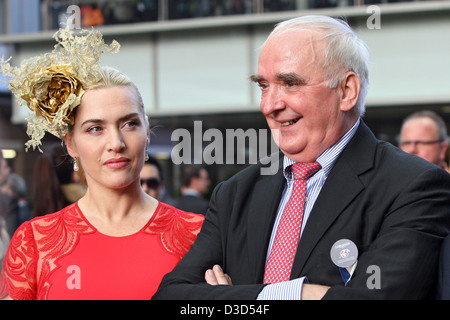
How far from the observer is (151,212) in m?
3.02

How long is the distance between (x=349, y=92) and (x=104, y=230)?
1192 mm

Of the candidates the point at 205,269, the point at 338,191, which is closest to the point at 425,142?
the point at 338,191

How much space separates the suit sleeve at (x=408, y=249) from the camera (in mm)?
2238

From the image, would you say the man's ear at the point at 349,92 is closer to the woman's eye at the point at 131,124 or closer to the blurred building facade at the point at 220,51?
the woman's eye at the point at 131,124

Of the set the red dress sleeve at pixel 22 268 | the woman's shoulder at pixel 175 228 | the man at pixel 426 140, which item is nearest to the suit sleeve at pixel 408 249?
the woman's shoulder at pixel 175 228

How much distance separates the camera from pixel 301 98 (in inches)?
98.4

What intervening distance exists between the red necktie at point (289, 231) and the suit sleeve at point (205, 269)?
5.2 inches

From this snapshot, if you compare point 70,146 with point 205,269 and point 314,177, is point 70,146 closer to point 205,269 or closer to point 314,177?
point 205,269

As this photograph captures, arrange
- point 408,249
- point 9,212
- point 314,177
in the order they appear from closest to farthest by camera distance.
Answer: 1. point 408,249
2. point 314,177
3. point 9,212

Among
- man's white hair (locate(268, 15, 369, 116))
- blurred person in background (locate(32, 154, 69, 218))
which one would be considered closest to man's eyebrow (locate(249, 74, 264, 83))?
man's white hair (locate(268, 15, 369, 116))
